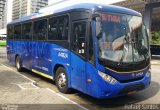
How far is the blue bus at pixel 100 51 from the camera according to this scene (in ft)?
23.9

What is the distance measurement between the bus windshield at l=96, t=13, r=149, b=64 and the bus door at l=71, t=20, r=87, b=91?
1.89 feet

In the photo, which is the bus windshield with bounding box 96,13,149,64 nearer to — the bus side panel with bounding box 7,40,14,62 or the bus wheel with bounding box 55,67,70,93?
the bus wheel with bounding box 55,67,70,93

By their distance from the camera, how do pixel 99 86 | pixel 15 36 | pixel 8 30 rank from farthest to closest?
pixel 8 30 < pixel 15 36 < pixel 99 86

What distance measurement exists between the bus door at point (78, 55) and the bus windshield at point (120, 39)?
0.58 meters

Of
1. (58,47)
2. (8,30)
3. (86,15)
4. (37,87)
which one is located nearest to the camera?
(86,15)

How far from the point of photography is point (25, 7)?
165 meters

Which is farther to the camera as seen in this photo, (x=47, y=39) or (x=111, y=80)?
(x=47, y=39)

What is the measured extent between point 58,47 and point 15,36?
6.25 meters

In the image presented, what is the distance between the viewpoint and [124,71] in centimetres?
743

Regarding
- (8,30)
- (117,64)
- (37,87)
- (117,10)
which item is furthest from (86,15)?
(8,30)

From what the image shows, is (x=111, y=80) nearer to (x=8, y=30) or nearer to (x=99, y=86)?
(x=99, y=86)

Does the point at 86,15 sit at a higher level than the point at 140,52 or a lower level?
higher

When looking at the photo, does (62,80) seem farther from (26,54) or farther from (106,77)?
(26,54)

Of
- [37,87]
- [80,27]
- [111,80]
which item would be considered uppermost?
[80,27]
